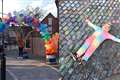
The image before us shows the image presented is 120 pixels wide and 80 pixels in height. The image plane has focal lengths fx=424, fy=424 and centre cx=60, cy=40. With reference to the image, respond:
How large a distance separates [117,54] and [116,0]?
44.2 inches

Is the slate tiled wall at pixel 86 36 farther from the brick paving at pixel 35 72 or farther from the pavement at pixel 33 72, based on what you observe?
the brick paving at pixel 35 72

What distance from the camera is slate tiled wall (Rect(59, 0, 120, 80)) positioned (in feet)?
27.8

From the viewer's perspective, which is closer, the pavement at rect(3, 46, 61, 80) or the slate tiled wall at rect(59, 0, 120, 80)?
the slate tiled wall at rect(59, 0, 120, 80)

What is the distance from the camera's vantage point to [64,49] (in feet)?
27.8

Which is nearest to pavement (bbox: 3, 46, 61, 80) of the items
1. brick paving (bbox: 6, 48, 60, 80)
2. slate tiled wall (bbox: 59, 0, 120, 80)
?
brick paving (bbox: 6, 48, 60, 80)

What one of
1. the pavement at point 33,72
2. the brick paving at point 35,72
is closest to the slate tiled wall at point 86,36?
the pavement at point 33,72

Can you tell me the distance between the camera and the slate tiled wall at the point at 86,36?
8.47 metres

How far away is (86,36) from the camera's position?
28.4 ft

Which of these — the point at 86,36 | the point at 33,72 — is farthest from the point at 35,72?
the point at 86,36

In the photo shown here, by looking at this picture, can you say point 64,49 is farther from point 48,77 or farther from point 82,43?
point 48,77

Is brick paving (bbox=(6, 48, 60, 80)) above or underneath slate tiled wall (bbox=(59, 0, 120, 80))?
underneath

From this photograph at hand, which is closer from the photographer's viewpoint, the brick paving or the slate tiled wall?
the slate tiled wall

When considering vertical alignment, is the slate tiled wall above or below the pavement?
above

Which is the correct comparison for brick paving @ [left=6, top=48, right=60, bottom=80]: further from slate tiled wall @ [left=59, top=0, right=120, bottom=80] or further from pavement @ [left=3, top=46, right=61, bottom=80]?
slate tiled wall @ [left=59, top=0, right=120, bottom=80]
